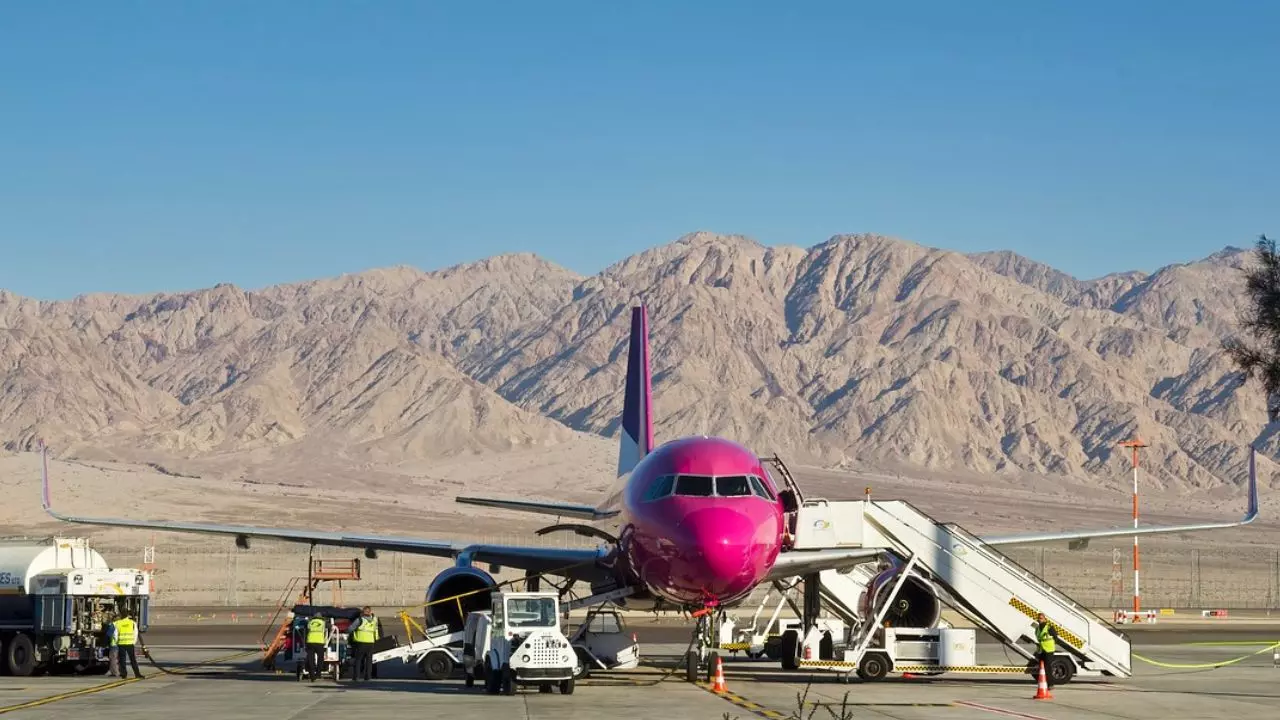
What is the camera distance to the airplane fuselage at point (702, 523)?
3133 centimetres

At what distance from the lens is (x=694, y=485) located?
32344 millimetres

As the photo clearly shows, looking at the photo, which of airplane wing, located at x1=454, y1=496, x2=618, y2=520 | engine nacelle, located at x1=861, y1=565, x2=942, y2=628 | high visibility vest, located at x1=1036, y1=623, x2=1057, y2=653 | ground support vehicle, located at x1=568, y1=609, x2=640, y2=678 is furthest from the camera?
airplane wing, located at x1=454, y1=496, x2=618, y2=520

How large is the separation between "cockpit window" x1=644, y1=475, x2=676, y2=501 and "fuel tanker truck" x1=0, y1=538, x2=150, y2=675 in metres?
14.1

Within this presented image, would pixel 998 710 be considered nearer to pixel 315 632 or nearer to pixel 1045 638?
pixel 1045 638

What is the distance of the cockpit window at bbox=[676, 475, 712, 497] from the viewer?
106 feet

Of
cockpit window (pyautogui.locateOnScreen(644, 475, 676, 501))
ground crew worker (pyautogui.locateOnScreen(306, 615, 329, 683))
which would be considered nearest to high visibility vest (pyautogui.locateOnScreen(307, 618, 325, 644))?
ground crew worker (pyautogui.locateOnScreen(306, 615, 329, 683))

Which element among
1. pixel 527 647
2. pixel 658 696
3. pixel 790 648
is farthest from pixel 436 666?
pixel 790 648

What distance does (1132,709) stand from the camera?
1193 inches

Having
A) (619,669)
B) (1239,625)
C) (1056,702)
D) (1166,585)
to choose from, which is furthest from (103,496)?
(1056,702)

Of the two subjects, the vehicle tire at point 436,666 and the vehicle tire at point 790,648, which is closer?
the vehicle tire at point 436,666

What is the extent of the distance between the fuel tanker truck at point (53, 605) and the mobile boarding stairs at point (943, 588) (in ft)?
52.4

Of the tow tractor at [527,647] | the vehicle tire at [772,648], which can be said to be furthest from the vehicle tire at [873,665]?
the vehicle tire at [772,648]

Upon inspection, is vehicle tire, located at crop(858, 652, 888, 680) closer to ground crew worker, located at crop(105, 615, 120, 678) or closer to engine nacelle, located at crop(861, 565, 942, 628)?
engine nacelle, located at crop(861, 565, 942, 628)

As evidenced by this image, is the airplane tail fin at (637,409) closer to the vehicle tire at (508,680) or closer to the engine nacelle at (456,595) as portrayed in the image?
the engine nacelle at (456,595)
